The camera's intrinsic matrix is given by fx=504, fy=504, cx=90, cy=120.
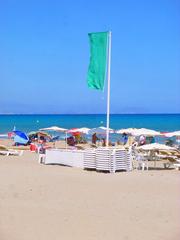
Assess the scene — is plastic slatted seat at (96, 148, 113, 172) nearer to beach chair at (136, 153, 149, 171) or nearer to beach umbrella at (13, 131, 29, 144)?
beach chair at (136, 153, 149, 171)

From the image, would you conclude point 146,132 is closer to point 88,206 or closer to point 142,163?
point 142,163

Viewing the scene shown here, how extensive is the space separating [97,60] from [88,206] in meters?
6.59

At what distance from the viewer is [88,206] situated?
301 inches

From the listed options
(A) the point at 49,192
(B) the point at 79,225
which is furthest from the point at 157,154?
(B) the point at 79,225

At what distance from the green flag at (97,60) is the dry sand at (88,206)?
274 cm

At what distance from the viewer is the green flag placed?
13.4 metres

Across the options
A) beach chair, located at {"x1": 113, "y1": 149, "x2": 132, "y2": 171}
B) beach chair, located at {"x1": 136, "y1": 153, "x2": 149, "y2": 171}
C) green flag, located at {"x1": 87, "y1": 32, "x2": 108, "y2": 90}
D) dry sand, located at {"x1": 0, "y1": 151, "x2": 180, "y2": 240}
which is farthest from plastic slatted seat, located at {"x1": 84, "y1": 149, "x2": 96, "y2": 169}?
green flag, located at {"x1": 87, "y1": 32, "x2": 108, "y2": 90}

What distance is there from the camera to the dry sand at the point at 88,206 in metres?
6.03

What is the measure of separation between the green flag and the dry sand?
274 centimetres

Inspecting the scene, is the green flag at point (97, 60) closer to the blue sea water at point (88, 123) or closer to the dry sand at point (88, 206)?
the dry sand at point (88, 206)

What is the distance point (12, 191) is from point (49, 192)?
0.66 m

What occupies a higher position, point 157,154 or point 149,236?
point 157,154

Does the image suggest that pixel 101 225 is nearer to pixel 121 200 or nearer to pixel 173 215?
pixel 173 215

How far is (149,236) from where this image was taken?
232 inches
